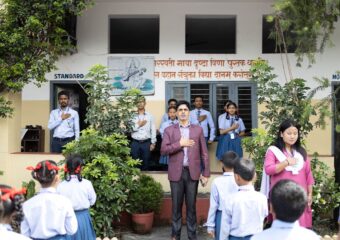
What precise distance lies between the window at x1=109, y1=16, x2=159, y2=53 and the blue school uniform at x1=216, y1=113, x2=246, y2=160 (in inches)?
92.9

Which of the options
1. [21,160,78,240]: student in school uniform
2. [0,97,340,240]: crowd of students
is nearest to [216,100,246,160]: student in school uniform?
[0,97,340,240]: crowd of students

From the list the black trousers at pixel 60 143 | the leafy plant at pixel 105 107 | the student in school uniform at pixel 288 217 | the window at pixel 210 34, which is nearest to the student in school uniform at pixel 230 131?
the window at pixel 210 34

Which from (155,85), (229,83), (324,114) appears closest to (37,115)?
(155,85)

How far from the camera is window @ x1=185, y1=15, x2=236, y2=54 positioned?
997 cm

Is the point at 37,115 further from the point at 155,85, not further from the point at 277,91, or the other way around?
the point at 277,91

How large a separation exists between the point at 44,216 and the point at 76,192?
103 centimetres

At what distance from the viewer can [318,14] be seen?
158 inches

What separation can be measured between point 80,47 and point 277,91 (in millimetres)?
4763

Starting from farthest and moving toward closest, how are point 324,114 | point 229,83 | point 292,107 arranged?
point 229,83 → point 292,107 → point 324,114

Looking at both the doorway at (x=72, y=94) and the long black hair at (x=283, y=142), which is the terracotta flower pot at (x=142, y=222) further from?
the doorway at (x=72, y=94)

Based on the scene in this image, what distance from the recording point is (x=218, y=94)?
31.1 ft

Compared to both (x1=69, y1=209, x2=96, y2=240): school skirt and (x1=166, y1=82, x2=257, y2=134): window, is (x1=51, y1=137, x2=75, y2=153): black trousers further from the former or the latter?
(x1=69, y1=209, x2=96, y2=240): school skirt

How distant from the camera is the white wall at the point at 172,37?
9.36 meters

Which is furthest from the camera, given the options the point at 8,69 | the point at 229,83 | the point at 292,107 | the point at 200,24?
the point at 200,24
